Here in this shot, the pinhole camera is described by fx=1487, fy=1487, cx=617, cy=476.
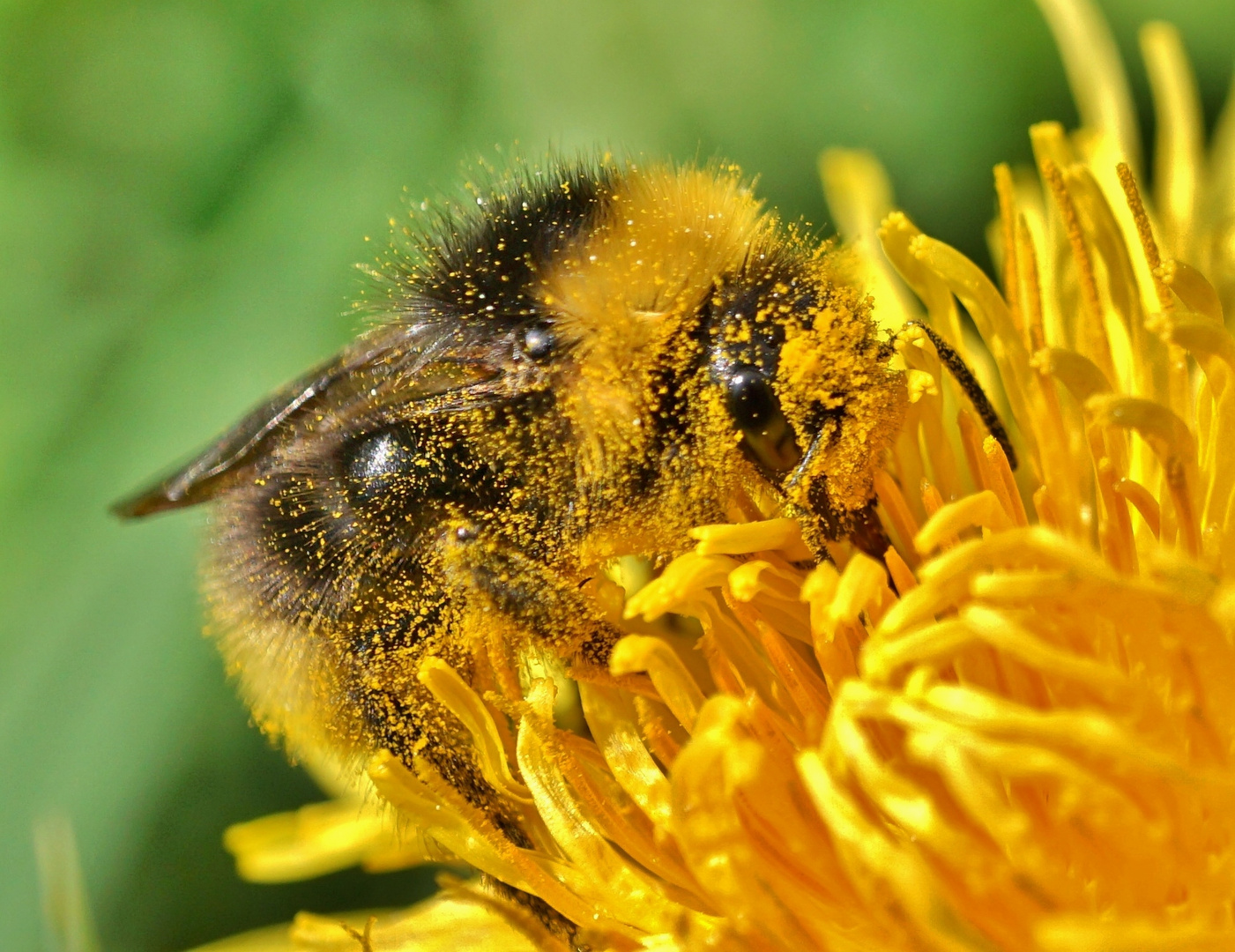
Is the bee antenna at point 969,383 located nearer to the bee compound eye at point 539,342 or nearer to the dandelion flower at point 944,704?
the dandelion flower at point 944,704

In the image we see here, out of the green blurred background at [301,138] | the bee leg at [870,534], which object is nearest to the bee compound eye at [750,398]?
the bee leg at [870,534]

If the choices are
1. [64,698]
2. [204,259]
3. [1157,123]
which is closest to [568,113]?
[204,259]

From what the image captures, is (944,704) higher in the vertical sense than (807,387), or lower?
lower

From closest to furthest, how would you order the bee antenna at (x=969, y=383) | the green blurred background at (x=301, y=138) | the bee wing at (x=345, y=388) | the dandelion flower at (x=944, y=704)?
the dandelion flower at (x=944, y=704)
the bee wing at (x=345, y=388)
the bee antenna at (x=969, y=383)
the green blurred background at (x=301, y=138)

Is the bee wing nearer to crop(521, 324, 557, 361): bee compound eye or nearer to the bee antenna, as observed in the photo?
crop(521, 324, 557, 361): bee compound eye

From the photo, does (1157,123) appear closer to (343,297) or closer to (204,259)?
(343,297)

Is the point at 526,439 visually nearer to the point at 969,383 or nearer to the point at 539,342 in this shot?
the point at 539,342

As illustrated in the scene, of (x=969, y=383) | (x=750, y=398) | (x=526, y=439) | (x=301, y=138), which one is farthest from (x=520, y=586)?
(x=301, y=138)
